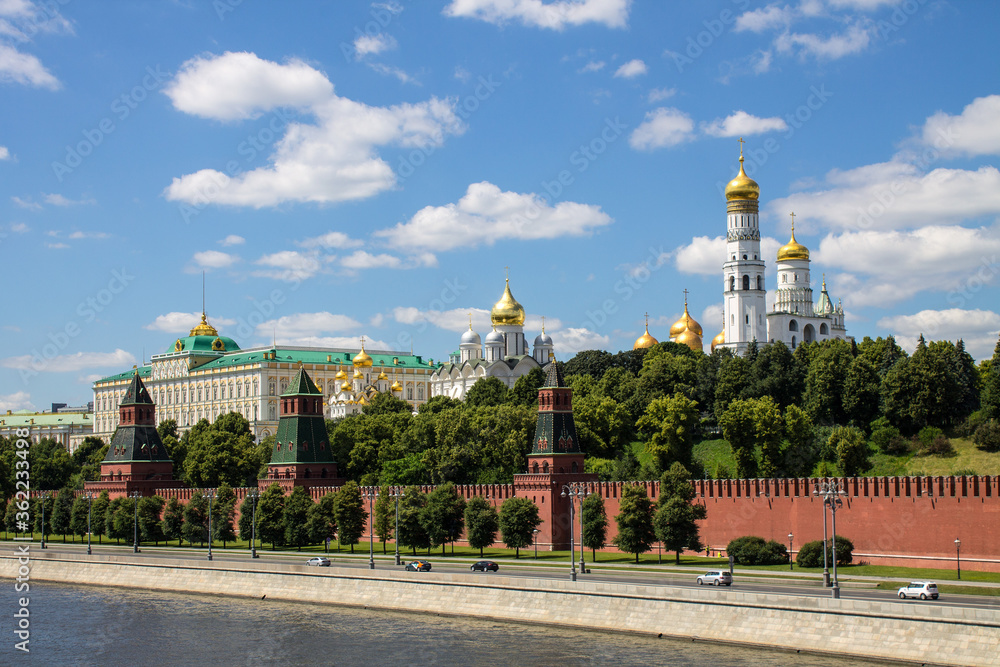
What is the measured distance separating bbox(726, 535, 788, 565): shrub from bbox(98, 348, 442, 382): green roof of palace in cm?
8861

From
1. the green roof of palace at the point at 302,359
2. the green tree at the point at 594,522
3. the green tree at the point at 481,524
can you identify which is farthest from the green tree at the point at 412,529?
the green roof of palace at the point at 302,359

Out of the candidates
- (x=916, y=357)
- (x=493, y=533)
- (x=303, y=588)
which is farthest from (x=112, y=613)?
(x=916, y=357)

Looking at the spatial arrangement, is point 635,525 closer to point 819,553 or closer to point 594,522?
point 594,522

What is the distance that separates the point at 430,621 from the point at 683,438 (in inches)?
1216

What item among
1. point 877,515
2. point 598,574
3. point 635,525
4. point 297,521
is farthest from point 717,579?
point 297,521

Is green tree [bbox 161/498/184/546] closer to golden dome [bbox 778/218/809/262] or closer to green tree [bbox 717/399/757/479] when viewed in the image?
green tree [bbox 717/399/757/479]

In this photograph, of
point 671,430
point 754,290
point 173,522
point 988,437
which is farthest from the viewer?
point 754,290

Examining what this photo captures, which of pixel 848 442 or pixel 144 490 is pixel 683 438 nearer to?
pixel 848 442

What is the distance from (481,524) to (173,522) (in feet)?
65.0

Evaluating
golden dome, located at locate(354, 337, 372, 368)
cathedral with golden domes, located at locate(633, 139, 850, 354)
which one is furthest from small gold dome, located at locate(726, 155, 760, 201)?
golden dome, located at locate(354, 337, 372, 368)

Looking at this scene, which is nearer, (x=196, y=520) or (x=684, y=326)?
(x=196, y=520)

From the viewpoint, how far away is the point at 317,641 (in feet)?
128

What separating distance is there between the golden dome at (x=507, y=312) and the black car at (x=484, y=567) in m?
71.4

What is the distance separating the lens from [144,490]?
76875 mm
